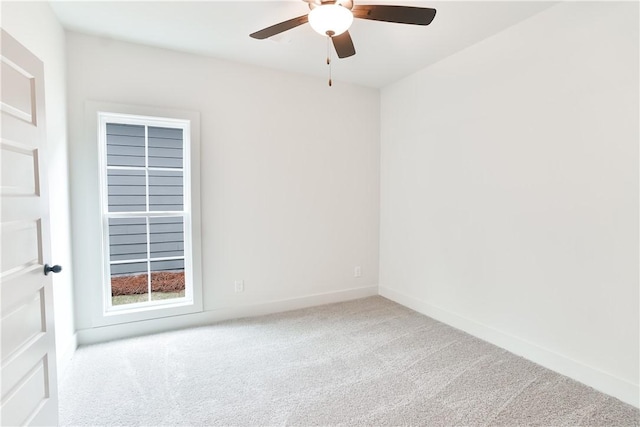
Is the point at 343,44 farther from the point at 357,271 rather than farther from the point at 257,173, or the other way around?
the point at 357,271

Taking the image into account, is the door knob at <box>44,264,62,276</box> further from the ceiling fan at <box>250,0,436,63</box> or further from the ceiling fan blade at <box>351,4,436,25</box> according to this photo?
the ceiling fan blade at <box>351,4,436,25</box>

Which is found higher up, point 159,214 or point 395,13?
point 395,13

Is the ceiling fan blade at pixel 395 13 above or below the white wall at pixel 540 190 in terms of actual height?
above

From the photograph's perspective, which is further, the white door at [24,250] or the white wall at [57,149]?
the white wall at [57,149]

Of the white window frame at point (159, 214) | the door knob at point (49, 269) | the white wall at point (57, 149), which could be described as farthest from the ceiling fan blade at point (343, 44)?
the door knob at point (49, 269)

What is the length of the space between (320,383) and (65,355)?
6.48 feet

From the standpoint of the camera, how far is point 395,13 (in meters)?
1.82

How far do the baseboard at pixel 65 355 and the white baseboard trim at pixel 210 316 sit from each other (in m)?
0.14

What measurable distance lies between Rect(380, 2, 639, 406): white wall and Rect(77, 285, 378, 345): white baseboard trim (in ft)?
3.27

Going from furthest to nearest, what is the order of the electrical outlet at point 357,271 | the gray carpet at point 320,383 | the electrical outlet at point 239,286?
the electrical outlet at point 357,271
the electrical outlet at point 239,286
the gray carpet at point 320,383

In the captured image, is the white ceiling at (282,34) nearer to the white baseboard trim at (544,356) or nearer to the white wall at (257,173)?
the white wall at (257,173)

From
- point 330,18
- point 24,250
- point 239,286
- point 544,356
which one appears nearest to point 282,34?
point 330,18

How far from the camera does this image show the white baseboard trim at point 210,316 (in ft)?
9.51

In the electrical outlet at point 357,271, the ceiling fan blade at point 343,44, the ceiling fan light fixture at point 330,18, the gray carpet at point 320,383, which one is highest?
the ceiling fan blade at point 343,44
